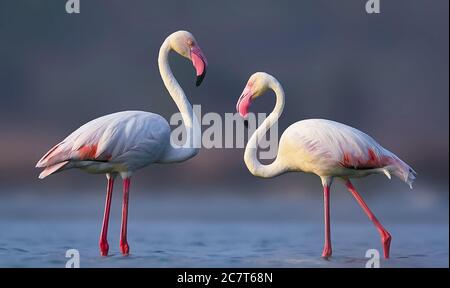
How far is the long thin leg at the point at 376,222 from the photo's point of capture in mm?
11711

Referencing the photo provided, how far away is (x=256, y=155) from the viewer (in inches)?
469

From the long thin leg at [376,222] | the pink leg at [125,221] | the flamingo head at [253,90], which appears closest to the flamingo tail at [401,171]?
the long thin leg at [376,222]

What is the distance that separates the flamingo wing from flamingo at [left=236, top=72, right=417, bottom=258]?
1.38 metres

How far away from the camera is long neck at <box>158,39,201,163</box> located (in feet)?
38.1

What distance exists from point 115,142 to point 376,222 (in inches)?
152

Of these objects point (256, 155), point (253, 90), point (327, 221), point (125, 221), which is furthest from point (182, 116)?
point (327, 221)

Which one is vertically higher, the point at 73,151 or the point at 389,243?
the point at 73,151

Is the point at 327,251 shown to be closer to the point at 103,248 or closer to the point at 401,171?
the point at 401,171

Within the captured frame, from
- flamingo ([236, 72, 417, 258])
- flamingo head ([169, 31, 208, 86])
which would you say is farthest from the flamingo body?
flamingo head ([169, 31, 208, 86])

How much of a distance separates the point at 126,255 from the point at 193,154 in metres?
1.68

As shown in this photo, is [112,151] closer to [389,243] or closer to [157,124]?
[157,124]

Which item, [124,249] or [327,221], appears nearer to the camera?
[124,249]

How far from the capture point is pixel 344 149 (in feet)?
37.1

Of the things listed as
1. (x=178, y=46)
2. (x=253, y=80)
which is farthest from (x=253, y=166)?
(x=178, y=46)
